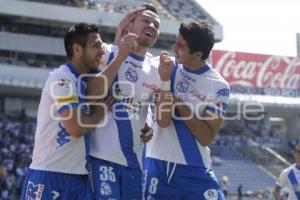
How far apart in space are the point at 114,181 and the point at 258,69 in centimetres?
3477

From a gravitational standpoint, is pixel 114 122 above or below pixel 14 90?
above

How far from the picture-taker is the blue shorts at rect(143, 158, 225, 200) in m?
5.00

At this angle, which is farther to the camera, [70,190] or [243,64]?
[243,64]

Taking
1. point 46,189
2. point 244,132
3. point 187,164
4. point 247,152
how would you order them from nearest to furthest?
point 46,189 < point 187,164 < point 247,152 < point 244,132

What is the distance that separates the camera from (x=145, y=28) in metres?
4.93

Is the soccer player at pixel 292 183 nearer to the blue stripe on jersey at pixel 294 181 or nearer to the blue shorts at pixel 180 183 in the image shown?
the blue stripe on jersey at pixel 294 181

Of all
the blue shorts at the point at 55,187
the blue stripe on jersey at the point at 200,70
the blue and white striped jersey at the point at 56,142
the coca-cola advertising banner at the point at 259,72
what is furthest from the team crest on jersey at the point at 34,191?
the coca-cola advertising banner at the point at 259,72

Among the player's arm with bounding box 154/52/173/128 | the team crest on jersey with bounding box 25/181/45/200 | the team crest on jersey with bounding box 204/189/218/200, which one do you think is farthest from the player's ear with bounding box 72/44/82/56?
the team crest on jersey with bounding box 204/189/218/200

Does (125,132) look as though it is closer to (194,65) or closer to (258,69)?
(194,65)

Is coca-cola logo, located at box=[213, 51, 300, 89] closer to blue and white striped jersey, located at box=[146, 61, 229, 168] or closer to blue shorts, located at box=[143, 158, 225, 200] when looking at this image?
blue and white striped jersey, located at box=[146, 61, 229, 168]

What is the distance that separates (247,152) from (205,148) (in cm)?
2846

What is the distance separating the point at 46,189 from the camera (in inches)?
177

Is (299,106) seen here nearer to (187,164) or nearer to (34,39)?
(34,39)

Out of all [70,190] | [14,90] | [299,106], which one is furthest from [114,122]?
[299,106]
